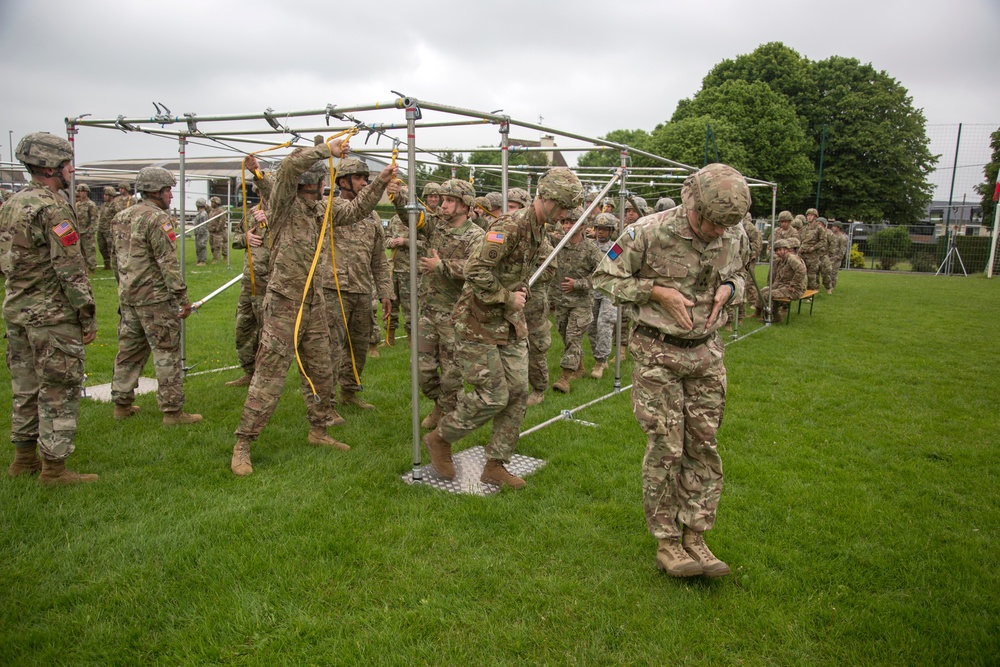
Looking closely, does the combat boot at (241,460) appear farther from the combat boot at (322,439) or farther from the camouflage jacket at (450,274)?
the camouflage jacket at (450,274)

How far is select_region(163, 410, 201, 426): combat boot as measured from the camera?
6242mm

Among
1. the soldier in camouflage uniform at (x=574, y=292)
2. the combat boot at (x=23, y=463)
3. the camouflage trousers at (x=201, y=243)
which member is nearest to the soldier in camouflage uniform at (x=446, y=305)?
the soldier in camouflage uniform at (x=574, y=292)

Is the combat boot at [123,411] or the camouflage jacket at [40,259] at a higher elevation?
→ the camouflage jacket at [40,259]

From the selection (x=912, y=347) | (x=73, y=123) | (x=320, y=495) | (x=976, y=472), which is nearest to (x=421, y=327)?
(x=320, y=495)

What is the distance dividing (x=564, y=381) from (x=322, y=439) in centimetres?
333

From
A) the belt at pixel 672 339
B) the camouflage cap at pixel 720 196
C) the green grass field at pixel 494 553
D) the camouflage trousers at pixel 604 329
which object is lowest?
the green grass field at pixel 494 553

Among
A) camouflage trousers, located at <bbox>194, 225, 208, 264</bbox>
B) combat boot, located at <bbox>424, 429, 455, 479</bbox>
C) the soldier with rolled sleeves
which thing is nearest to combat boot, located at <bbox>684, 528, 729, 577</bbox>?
the soldier with rolled sleeves

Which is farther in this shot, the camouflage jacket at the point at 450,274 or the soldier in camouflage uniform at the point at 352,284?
the soldier in camouflage uniform at the point at 352,284

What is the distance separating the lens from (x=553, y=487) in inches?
198

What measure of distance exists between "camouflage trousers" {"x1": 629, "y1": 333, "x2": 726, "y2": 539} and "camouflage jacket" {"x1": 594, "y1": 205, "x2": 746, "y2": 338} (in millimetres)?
147

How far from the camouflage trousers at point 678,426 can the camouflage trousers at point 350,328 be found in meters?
3.88

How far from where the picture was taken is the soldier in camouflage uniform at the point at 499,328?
4.55 metres

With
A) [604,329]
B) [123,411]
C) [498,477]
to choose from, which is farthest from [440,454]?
[604,329]

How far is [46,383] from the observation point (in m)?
4.79
